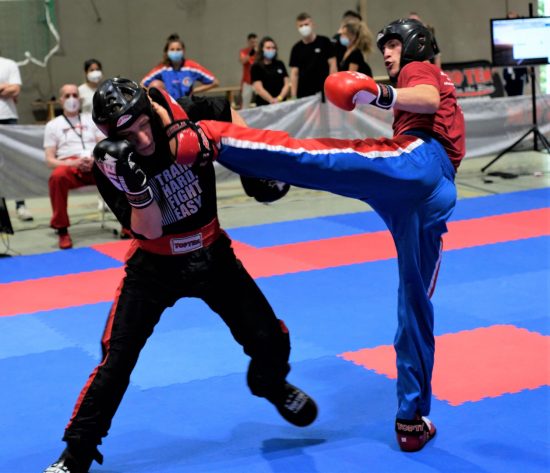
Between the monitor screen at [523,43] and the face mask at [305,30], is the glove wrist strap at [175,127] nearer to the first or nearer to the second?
the monitor screen at [523,43]

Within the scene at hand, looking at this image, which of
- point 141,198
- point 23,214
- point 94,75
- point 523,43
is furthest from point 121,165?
point 523,43

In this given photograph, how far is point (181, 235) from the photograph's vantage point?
3.84 meters

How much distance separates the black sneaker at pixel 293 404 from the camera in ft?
13.7

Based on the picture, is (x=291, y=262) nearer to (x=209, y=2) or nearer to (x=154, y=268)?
(x=154, y=268)

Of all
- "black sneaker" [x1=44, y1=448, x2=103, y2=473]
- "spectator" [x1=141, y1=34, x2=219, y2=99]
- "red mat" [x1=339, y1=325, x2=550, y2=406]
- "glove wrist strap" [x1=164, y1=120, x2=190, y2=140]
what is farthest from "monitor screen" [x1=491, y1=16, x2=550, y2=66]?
"black sneaker" [x1=44, y1=448, x2=103, y2=473]

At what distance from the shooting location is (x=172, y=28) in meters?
19.0

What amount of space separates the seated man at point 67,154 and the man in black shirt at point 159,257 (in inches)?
208

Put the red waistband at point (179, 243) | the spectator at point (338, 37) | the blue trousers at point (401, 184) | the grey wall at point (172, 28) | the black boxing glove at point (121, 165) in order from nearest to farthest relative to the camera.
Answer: the black boxing glove at point (121, 165) < the blue trousers at point (401, 184) < the red waistband at point (179, 243) < the spectator at point (338, 37) < the grey wall at point (172, 28)

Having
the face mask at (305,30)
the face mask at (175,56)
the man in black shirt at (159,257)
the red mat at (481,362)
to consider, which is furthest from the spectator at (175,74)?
the man in black shirt at (159,257)

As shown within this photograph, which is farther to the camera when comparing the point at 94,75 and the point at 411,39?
the point at 94,75

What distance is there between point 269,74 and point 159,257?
9091 mm

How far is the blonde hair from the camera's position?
37.5ft

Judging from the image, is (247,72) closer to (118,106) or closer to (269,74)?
(269,74)

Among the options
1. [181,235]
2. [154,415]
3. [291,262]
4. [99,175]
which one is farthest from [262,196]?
[291,262]
